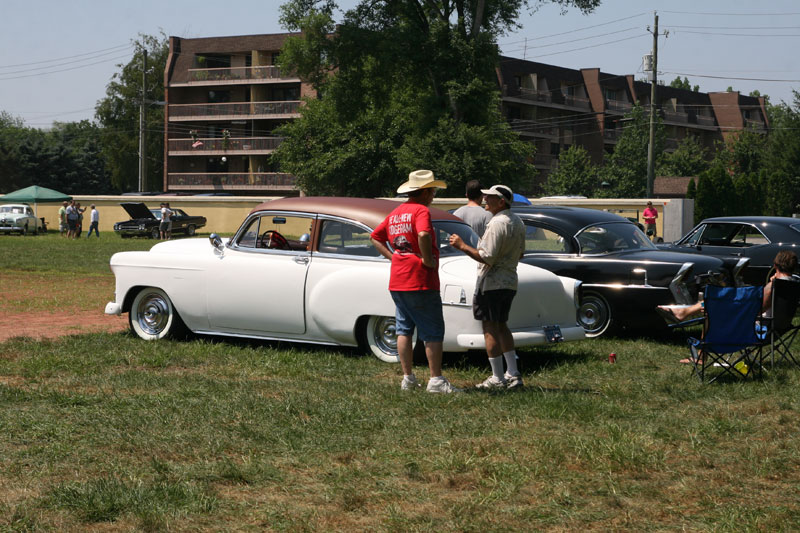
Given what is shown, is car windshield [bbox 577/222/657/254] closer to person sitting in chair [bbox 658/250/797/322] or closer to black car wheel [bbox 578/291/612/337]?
black car wheel [bbox 578/291/612/337]

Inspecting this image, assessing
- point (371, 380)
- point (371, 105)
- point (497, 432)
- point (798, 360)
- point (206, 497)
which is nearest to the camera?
point (206, 497)

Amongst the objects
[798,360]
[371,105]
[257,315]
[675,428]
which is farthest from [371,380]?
[371,105]

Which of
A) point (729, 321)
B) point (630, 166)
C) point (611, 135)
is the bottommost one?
point (729, 321)

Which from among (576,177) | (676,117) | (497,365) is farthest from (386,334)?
(676,117)

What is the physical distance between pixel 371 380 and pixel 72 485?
3563mm

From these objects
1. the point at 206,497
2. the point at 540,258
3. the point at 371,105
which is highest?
the point at 371,105

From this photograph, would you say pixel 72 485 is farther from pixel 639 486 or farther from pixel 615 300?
pixel 615 300

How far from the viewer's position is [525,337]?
28.8 ft

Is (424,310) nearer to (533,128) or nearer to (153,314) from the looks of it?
(153,314)

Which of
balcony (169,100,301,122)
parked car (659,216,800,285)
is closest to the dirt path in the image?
parked car (659,216,800,285)

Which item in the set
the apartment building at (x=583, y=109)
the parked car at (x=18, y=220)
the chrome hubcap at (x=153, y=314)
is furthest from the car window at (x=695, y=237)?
the apartment building at (x=583, y=109)

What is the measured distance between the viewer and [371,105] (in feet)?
162

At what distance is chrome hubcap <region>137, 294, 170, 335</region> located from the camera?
10695 mm

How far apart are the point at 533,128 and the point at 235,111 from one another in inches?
1013
